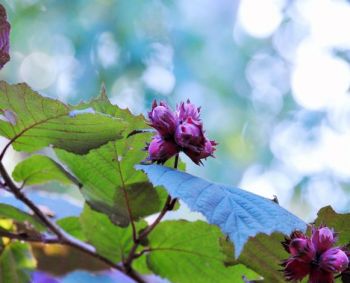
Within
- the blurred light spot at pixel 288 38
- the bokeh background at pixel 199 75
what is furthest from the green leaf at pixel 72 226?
the blurred light spot at pixel 288 38

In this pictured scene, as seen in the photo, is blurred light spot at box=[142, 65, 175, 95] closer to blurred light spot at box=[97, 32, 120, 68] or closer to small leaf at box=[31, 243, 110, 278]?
blurred light spot at box=[97, 32, 120, 68]

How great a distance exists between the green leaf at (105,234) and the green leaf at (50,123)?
75 millimetres

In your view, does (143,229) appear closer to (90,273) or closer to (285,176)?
Answer: (90,273)

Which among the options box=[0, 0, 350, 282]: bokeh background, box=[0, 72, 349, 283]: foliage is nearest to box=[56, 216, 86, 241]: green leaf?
box=[0, 72, 349, 283]: foliage

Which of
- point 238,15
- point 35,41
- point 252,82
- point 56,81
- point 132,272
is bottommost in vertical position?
point 132,272

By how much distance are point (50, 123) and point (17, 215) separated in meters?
0.09

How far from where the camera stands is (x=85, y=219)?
0.42 metres

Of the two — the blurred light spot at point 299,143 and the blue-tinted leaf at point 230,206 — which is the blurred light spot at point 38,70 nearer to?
the blurred light spot at point 299,143

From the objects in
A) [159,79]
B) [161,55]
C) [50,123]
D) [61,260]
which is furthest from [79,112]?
[161,55]

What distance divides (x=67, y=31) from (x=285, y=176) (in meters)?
1.30

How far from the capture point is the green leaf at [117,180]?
0.38m

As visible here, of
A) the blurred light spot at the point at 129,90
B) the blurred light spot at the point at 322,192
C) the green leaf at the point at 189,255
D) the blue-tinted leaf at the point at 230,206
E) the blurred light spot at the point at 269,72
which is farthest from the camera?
the blurred light spot at the point at 269,72

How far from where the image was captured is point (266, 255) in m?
0.35

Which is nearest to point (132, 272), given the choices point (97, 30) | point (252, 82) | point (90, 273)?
point (90, 273)
